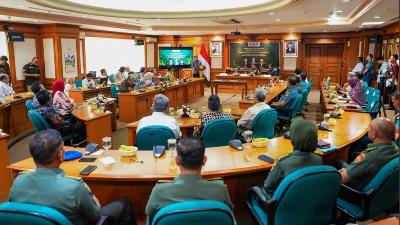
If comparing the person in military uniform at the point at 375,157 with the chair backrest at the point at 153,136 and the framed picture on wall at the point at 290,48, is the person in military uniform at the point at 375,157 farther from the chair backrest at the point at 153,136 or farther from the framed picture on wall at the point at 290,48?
the framed picture on wall at the point at 290,48

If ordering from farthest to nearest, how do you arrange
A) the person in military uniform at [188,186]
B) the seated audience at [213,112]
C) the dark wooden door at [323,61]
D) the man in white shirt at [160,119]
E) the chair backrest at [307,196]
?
the dark wooden door at [323,61] < the seated audience at [213,112] < the man in white shirt at [160,119] < the chair backrest at [307,196] < the person in military uniform at [188,186]

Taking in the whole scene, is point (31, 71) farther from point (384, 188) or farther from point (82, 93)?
point (384, 188)

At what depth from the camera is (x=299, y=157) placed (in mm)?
2363

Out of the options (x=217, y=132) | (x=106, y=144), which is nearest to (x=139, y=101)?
(x=217, y=132)

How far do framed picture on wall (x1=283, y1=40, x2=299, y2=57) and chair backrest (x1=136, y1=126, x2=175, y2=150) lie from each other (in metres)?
13.1

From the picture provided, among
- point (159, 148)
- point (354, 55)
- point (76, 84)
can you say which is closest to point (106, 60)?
point (76, 84)

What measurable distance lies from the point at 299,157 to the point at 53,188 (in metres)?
1.58

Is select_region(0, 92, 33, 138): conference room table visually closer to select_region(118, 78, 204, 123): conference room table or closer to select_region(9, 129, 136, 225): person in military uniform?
select_region(118, 78, 204, 123): conference room table

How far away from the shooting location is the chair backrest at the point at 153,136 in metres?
3.61

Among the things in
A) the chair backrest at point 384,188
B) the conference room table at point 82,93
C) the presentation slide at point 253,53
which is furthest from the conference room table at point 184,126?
the presentation slide at point 253,53

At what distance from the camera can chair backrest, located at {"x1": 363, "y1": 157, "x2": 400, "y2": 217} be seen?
2373 millimetres

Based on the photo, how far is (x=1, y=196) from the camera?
392 centimetres

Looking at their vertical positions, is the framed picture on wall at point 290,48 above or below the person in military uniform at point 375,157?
above

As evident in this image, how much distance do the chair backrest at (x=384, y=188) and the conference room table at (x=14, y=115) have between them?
6143 millimetres
